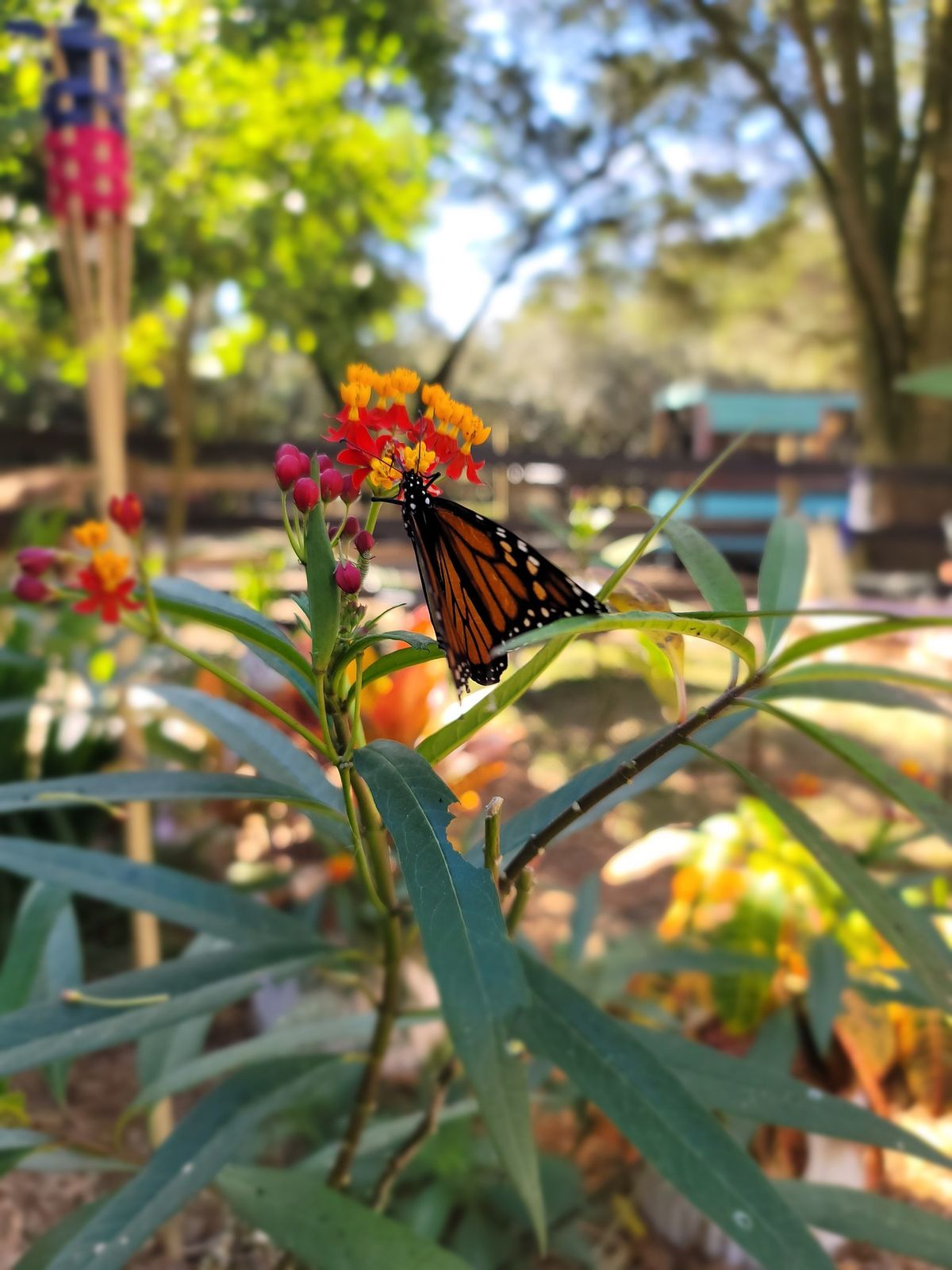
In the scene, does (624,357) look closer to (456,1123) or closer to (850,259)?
(850,259)

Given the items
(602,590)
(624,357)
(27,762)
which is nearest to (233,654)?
(27,762)

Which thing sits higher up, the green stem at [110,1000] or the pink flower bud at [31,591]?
the pink flower bud at [31,591]

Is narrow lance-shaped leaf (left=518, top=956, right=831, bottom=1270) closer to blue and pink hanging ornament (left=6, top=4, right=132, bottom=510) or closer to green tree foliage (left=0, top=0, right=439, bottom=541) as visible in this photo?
blue and pink hanging ornament (left=6, top=4, right=132, bottom=510)

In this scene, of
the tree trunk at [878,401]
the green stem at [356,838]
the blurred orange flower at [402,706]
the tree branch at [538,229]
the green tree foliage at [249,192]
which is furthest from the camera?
the tree branch at [538,229]

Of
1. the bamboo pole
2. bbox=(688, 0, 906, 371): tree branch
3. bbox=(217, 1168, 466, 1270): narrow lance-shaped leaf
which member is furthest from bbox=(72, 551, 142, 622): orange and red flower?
bbox=(688, 0, 906, 371): tree branch

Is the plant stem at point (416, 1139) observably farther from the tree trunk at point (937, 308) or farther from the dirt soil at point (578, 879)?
the tree trunk at point (937, 308)

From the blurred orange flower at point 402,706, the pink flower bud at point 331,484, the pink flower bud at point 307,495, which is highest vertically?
the pink flower bud at point 331,484

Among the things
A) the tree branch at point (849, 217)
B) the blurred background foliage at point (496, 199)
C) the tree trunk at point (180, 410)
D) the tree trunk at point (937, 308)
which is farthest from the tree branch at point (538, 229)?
the tree trunk at point (180, 410)

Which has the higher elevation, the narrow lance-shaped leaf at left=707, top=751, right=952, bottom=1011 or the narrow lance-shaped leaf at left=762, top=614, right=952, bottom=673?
the narrow lance-shaped leaf at left=762, top=614, right=952, bottom=673

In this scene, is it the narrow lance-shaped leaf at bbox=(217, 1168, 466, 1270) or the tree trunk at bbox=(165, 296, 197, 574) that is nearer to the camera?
the narrow lance-shaped leaf at bbox=(217, 1168, 466, 1270)

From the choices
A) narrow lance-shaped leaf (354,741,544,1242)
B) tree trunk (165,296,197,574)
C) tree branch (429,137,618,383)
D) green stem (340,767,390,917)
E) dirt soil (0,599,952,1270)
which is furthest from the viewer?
tree branch (429,137,618,383)
